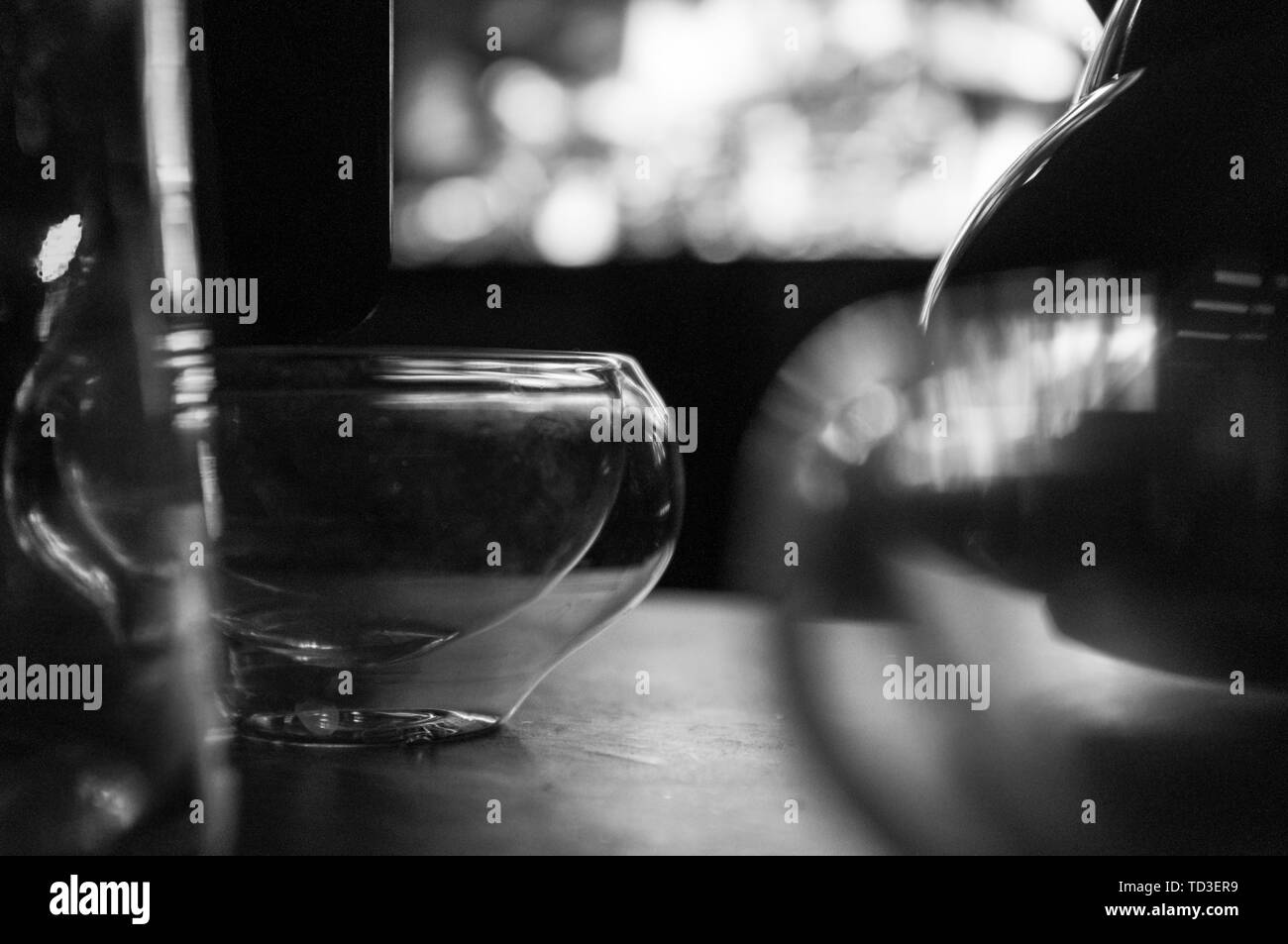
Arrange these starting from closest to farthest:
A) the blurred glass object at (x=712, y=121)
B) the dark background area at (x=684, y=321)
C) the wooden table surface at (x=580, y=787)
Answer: the wooden table surface at (x=580, y=787), the blurred glass object at (x=712, y=121), the dark background area at (x=684, y=321)

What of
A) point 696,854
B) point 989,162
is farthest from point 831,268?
point 696,854

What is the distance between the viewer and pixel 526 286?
1998 millimetres

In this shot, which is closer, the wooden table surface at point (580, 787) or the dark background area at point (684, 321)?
the wooden table surface at point (580, 787)

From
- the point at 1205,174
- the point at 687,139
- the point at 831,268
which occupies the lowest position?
the point at 1205,174

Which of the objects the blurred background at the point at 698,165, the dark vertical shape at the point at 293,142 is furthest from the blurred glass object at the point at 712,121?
the dark vertical shape at the point at 293,142

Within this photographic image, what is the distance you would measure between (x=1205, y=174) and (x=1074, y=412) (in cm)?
6

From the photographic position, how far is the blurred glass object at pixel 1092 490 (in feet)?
0.85

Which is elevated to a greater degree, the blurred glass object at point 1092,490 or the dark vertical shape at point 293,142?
the dark vertical shape at point 293,142

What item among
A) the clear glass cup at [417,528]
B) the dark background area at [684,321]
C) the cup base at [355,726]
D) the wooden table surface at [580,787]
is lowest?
the wooden table surface at [580,787]

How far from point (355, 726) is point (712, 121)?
160 cm

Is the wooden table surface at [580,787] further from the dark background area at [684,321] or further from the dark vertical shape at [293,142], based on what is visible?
the dark background area at [684,321]
